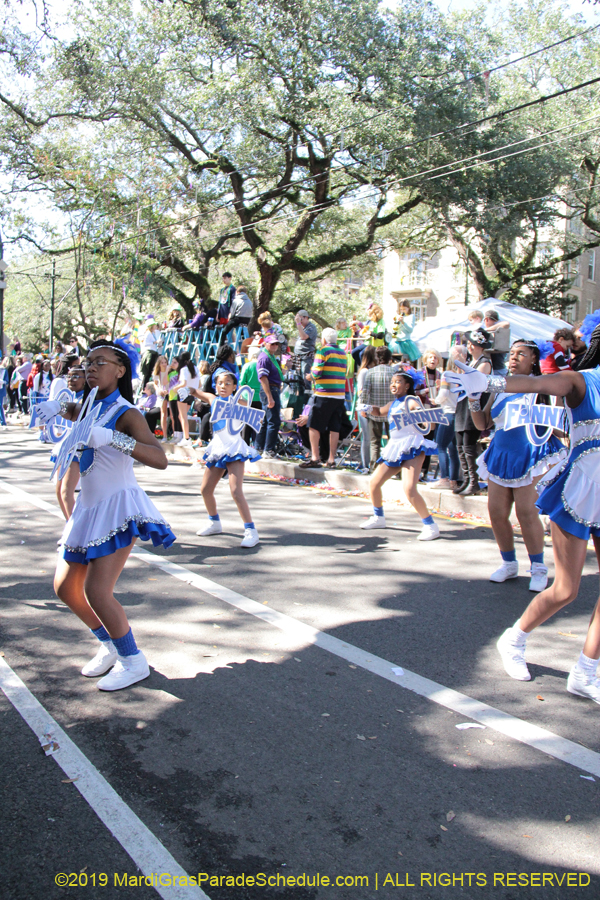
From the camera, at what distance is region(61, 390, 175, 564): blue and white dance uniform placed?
388cm

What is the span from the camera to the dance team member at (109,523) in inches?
151

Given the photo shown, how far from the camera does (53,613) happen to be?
5254 millimetres

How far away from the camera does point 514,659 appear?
427 cm

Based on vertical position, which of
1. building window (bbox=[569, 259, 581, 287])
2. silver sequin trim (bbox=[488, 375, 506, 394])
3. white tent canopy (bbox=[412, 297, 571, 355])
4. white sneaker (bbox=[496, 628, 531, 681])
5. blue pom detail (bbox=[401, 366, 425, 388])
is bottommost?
white sneaker (bbox=[496, 628, 531, 681])

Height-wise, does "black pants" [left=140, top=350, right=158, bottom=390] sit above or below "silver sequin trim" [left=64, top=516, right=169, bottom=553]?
above

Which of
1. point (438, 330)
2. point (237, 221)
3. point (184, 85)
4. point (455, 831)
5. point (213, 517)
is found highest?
point (184, 85)

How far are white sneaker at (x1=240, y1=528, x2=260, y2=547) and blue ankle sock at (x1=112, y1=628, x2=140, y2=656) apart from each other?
3.18 m

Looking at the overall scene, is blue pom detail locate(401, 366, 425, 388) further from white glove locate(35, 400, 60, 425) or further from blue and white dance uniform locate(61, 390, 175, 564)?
blue and white dance uniform locate(61, 390, 175, 564)

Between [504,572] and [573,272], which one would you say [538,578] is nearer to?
[504,572]

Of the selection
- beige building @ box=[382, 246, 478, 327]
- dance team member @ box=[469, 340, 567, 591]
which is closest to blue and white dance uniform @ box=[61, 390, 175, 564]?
dance team member @ box=[469, 340, 567, 591]

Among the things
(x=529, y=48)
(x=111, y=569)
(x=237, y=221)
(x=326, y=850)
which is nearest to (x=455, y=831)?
(x=326, y=850)

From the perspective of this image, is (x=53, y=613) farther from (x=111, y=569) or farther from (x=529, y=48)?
(x=529, y=48)

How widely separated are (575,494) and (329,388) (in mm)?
7797

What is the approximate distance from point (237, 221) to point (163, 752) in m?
26.5
